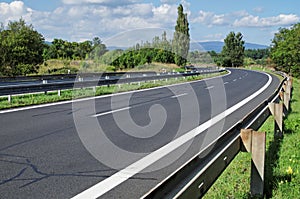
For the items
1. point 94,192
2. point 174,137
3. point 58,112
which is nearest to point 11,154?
point 94,192

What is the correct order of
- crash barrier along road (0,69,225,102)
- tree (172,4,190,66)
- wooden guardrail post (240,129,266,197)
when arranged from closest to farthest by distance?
1. wooden guardrail post (240,129,266,197)
2. crash barrier along road (0,69,225,102)
3. tree (172,4,190,66)

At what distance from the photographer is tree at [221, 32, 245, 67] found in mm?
139750

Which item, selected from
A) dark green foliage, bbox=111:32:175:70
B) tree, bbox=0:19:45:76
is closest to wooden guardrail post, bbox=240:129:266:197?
dark green foliage, bbox=111:32:175:70

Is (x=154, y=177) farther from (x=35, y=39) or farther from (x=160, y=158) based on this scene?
(x=35, y=39)

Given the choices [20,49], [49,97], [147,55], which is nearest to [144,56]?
[147,55]

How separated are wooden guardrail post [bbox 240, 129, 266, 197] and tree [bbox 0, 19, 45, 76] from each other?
126ft

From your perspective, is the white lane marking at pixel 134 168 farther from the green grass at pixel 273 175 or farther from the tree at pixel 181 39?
the tree at pixel 181 39

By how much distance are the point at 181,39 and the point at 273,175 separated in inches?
973

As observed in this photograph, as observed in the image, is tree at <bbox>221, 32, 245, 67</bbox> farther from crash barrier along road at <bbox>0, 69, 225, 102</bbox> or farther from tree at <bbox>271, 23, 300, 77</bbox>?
crash barrier along road at <bbox>0, 69, 225, 102</bbox>

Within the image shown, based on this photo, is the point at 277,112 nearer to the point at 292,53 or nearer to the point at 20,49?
the point at 20,49

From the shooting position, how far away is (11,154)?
671 cm

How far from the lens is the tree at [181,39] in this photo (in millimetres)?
27561

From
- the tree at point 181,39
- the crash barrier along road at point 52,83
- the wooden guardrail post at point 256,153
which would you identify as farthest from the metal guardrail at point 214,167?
the tree at point 181,39

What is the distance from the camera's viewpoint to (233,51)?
140625mm
